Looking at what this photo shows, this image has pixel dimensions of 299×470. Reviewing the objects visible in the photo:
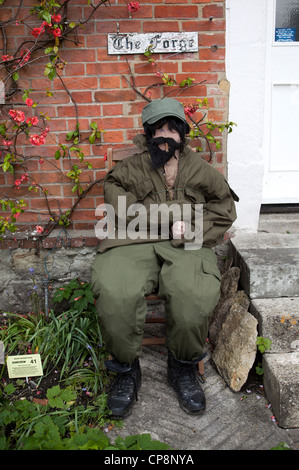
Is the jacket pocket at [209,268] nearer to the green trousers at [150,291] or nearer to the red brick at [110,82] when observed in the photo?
the green trousers at [150,291]

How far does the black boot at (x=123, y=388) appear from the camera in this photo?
2180 millimetres

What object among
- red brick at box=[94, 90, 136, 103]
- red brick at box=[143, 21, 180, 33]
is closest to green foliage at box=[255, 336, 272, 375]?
red brick at box=[94, 90, 136, 103]

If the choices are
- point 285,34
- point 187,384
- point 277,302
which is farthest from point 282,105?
point 187,384

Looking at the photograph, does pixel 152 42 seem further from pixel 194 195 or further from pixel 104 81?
pixel 194 195

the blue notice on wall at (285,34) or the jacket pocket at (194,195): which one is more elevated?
the blue notice on wall at (285,34)

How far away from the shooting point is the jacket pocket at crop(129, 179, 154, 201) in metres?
2.47

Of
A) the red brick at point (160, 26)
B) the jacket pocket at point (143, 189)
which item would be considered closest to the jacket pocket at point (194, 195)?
the jacket pocket at point (143, 189)

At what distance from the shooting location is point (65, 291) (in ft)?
9.14

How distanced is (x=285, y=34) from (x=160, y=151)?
1.43 m

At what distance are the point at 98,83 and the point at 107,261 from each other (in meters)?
1.22

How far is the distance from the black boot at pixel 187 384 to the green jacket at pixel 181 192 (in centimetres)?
67

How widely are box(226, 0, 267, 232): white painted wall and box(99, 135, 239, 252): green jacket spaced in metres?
0.62

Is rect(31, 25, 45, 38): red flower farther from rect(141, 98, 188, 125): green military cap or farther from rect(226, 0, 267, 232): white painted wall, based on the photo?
rect(226, 0, 267, 232): white painted wall
